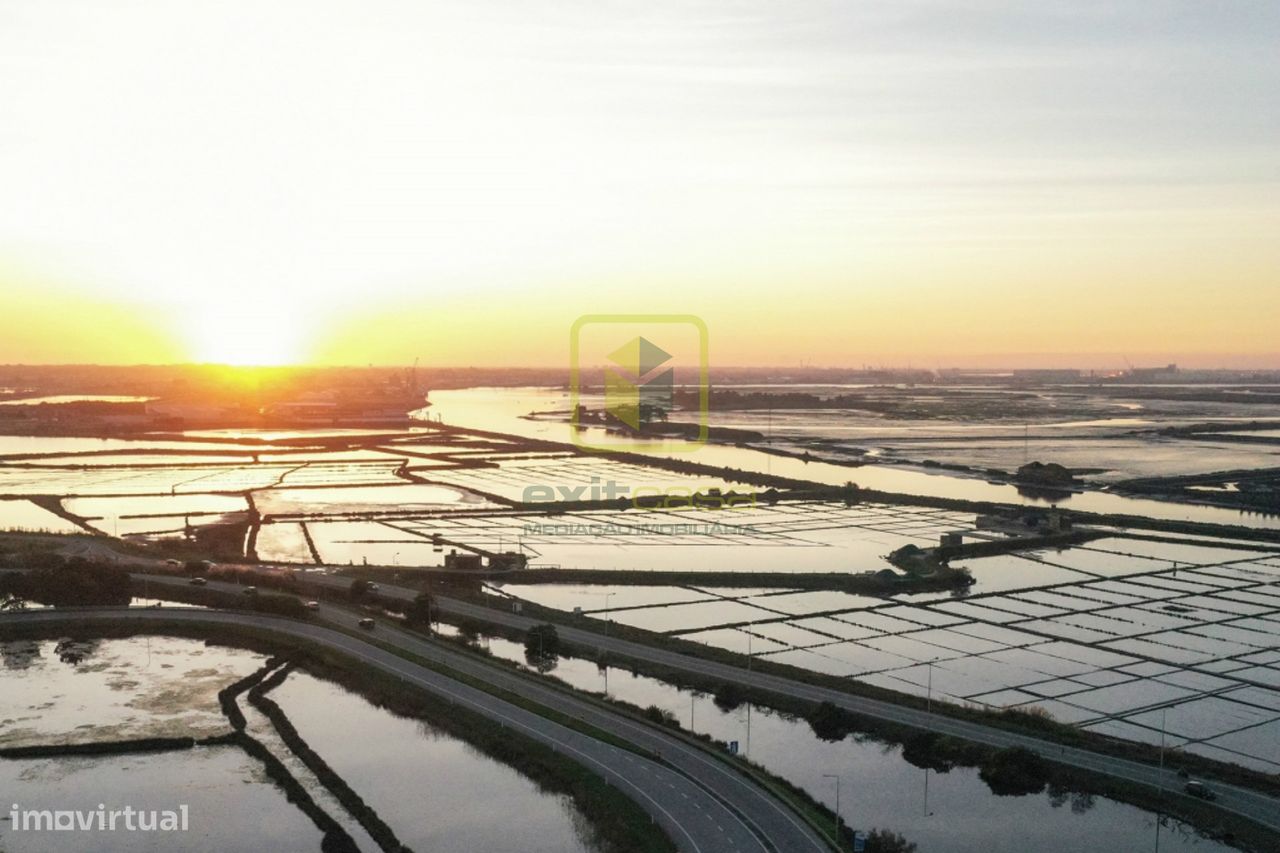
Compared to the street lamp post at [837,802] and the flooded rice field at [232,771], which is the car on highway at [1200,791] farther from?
the flooded rice field at [232,771]

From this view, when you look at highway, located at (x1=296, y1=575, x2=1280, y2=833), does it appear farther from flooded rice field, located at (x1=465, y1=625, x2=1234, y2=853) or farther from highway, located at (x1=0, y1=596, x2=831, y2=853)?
highway, located at (x1=0, y1=596, x2=831, y2=853)

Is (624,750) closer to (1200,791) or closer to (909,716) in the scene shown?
(909,716)

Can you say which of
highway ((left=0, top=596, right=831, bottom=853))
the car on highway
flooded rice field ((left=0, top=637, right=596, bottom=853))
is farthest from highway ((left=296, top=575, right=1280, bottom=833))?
flooded rice field ((left=0, top=637, right=596, bottom=853))

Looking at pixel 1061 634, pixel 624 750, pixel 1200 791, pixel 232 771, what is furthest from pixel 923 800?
pixel 232 771

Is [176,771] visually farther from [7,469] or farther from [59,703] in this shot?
[7,469]

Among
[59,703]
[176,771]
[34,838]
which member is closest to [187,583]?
[59,703]
